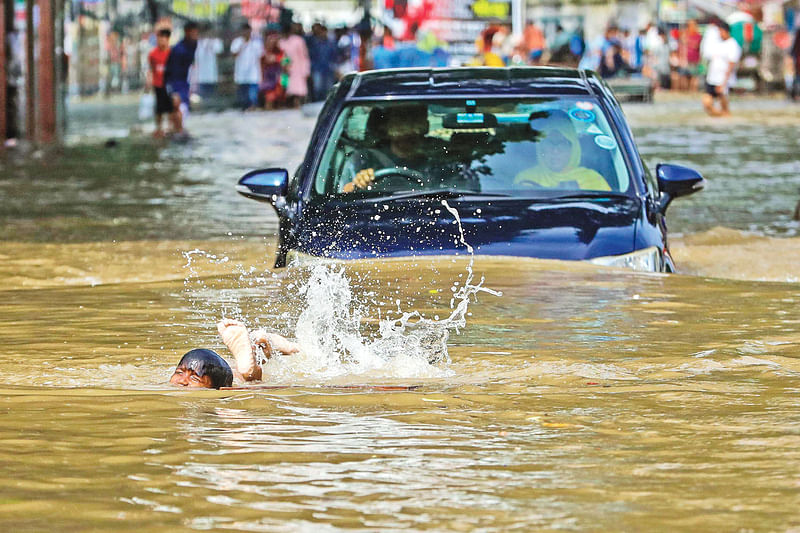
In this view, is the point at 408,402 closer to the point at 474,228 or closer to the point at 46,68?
the point at 474,228

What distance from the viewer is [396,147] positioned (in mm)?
8578

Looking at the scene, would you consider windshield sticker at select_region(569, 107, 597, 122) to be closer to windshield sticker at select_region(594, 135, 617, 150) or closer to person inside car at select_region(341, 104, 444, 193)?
windshield sticker at select_region(594, 135, 617, 150)

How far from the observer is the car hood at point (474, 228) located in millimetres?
7660

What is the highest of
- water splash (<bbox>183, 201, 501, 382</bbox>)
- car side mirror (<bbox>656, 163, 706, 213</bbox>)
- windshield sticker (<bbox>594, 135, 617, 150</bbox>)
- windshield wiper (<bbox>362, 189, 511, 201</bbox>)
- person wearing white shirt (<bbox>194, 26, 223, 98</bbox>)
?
windshield sticker (<bbox>594, 135, 617, 150</bbox>)

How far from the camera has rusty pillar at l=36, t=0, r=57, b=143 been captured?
2584 cm

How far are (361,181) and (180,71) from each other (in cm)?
1810

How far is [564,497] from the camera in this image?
4473 mm

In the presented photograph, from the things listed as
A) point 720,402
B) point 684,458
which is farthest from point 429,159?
point 684,458

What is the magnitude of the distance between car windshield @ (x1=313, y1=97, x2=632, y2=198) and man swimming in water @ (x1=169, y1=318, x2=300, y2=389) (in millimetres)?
1807

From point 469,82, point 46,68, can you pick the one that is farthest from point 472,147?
point 46,68

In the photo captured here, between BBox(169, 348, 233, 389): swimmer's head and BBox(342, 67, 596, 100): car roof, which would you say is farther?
BBox(342, 67, 596, 100): car roof

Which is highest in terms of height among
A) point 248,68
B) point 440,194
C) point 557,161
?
point 557,161

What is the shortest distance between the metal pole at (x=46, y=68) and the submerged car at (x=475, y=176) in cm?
1773

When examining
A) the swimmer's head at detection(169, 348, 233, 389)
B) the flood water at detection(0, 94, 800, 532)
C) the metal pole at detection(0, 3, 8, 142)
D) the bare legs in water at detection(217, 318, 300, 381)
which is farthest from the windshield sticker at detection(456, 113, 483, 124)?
the metal pole at detection(0, 3, 8, 142)
